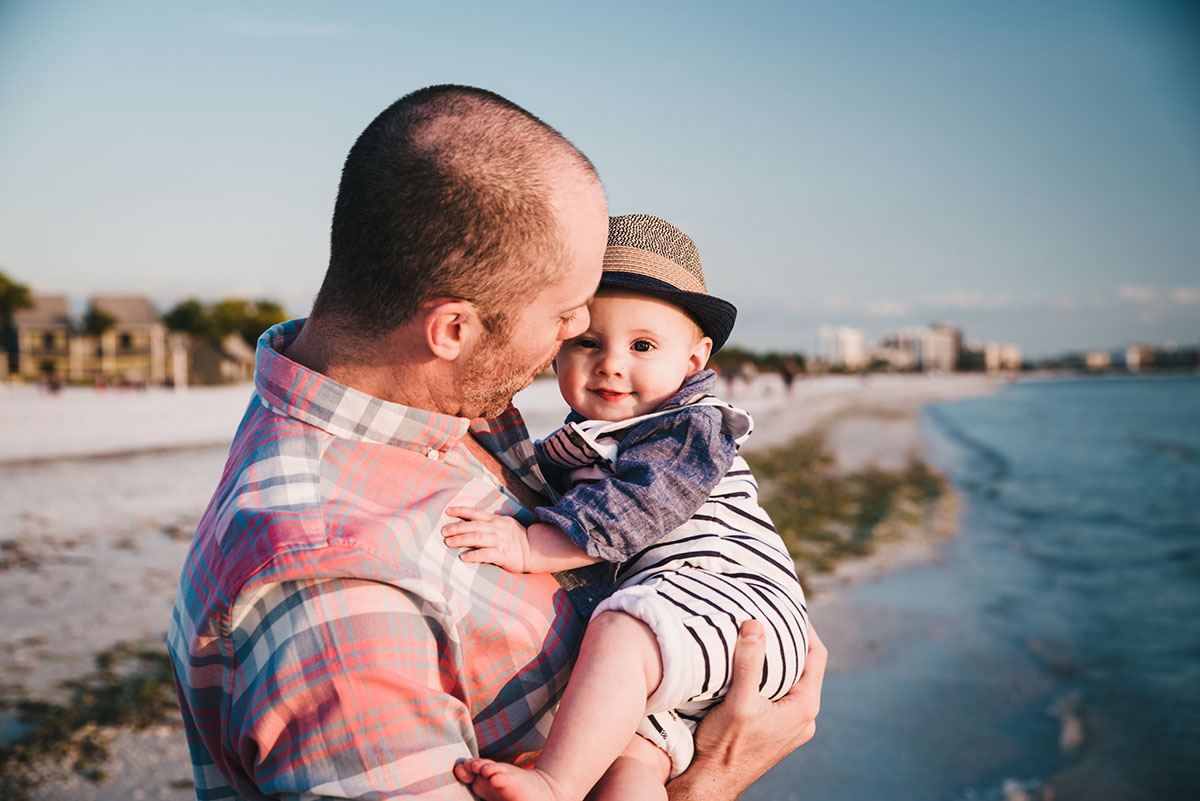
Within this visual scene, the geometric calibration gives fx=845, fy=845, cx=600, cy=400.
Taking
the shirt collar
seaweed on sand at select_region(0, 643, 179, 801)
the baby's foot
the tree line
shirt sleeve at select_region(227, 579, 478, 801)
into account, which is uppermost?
the tree line

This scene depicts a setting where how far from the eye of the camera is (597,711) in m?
1.80

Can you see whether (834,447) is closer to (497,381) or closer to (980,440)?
(980,440)

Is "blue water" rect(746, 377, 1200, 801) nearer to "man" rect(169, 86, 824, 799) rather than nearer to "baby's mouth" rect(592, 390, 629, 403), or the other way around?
"baby's mouth" rect(592, 390, 629, 403)

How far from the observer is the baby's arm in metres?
1.80

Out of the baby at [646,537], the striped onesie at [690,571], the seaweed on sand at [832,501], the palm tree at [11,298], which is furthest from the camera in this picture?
the palm tree at [11,298]

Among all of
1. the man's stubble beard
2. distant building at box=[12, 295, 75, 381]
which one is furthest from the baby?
distant building at box=[12, 295, 75, 381]

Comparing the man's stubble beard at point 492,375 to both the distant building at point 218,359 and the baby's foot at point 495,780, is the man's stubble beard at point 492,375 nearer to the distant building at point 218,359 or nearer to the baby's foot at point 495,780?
the baby's foot at point 495,780

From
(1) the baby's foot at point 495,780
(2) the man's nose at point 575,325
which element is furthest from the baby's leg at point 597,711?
(2) the man's nose at point 575,325

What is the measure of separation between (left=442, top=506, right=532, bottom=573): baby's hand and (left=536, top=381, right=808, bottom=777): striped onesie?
0.15m

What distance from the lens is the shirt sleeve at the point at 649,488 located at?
6.91 feet

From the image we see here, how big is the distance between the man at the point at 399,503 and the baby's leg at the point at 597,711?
0.30 feet

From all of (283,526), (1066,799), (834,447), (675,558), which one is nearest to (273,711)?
(283,526)

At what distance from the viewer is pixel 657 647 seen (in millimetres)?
1939

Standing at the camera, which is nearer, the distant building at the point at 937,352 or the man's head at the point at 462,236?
the man's head at the point at 462,236
